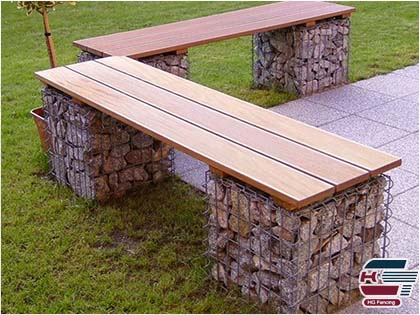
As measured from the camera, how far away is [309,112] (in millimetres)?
5684

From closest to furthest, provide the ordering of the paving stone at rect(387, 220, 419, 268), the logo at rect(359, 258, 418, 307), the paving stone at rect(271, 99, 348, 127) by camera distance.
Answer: the logo at rect(359, 258, 418, 307) < the paving stone at rect(387, 220, 419, 268) < the paving stone at rect(271, 99, 348, 127)

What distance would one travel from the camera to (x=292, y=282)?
114 inches

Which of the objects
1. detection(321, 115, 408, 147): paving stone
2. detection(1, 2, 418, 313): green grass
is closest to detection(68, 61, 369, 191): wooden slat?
detection(1, 2, 418, 313): green grass

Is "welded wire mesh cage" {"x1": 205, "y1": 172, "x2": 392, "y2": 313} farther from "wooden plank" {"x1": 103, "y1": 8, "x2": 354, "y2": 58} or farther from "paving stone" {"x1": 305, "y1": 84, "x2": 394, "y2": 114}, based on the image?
"paving stone" {"x1": 305, "y1": 84, "x2": 394, "y2": 114}

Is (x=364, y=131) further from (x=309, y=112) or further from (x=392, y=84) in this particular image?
(x=392, y=84)

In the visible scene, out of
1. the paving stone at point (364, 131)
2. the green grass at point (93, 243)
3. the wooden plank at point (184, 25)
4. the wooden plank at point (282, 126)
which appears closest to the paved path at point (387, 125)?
the paving stone at point (364, 131)

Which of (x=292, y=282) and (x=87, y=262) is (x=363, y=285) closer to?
(x=292, y=282)

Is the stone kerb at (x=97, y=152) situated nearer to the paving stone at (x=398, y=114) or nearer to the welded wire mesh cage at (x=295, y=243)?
the welded wire mesh cage at (x=295, y=243)

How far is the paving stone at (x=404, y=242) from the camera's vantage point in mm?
3506

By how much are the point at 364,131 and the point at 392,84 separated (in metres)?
1.20

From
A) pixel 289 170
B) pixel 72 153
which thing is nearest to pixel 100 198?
pixel 72 153

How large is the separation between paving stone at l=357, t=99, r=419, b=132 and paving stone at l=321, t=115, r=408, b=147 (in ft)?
0.28

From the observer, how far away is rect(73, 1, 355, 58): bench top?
5.04 metres

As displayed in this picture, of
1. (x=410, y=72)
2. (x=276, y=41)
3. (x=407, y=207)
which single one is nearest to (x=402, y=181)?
(x=407, y=207)
